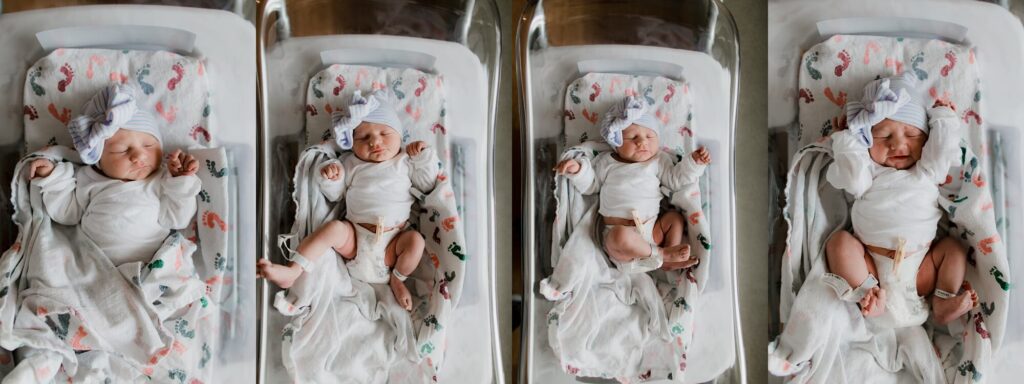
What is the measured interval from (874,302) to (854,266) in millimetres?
89

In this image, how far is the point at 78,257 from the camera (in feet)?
4.51

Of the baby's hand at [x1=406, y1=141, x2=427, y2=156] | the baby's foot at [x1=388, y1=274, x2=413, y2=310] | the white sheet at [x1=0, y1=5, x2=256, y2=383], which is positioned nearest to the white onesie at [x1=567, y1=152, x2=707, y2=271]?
the baby's hand at [x1=406, y1=141, x2=427, y2=156]

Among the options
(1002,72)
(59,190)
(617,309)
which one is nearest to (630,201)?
(617,309)

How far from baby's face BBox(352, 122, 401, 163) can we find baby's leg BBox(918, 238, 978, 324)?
49.9 inches

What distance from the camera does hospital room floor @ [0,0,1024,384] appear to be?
1451mm

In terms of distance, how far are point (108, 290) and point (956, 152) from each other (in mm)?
1875

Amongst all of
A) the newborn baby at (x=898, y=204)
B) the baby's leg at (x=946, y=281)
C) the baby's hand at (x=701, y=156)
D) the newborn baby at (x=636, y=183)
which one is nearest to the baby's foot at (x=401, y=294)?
the newborn baby at (x=636, y=183)

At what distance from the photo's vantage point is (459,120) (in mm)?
1569

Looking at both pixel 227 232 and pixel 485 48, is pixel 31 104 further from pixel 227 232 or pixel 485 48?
pixel 485 48

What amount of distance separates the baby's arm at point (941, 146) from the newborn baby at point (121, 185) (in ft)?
5.39

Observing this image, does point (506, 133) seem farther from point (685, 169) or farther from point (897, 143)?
point (897, 143)

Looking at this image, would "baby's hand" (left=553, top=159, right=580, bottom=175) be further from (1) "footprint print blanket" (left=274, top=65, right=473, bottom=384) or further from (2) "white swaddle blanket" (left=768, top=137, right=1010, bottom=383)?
(2) "white swaddle blanket" (left=768, top=137, right=1010, bottom=383)

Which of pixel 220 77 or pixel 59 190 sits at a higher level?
pixel 220 77

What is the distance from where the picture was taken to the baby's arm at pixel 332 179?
4.74ft
